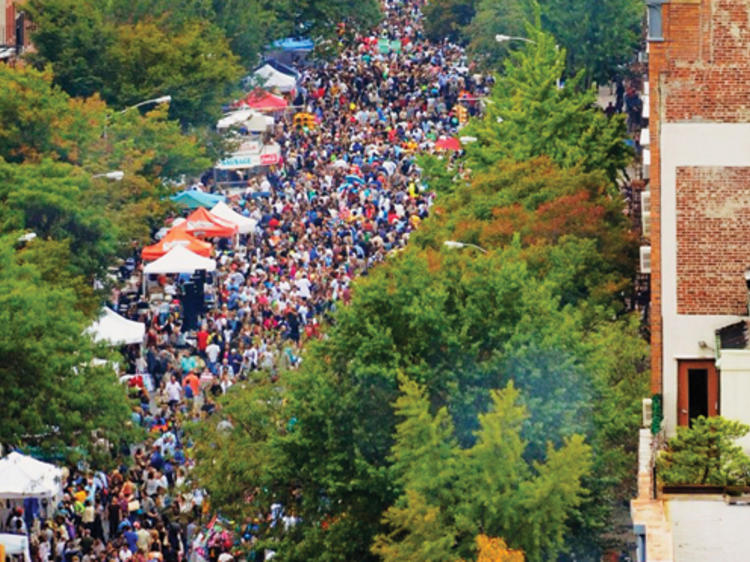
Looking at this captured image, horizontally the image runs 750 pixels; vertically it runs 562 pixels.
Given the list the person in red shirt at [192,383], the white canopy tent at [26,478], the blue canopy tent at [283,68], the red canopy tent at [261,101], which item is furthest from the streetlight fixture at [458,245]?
the blue canopy tent at [283,68]

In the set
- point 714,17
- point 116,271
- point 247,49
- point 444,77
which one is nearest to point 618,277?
point 714,17

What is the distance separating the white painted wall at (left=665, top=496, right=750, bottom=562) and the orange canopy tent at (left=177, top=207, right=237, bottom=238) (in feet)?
158

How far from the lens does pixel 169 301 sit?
8375cm

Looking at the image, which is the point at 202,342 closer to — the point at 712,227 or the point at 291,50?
the point at 712,227

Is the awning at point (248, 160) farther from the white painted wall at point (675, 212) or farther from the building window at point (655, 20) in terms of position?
the white painted wall at point (675, 212)

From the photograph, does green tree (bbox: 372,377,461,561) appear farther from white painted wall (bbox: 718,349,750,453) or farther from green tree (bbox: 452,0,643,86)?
green tree (bbox: 452,0,643,86)

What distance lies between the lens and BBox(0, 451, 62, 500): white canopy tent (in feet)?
193

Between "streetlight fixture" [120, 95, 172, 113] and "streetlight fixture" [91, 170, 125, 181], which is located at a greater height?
"streetlight fixture" [91, 170, 125, 181]

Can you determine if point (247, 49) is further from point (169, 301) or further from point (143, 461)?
point (143, 461)

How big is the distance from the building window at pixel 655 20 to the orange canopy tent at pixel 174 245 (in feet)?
114

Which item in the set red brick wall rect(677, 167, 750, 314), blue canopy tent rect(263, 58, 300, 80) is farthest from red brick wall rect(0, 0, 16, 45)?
red brick wall rect(677, 167, 750, 314)

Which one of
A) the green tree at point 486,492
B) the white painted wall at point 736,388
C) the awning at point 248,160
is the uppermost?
the white painted wall at point 736,388

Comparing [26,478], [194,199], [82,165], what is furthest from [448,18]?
[26,478]

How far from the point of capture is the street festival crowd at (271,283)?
60688 mm
